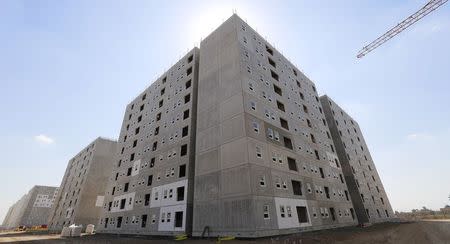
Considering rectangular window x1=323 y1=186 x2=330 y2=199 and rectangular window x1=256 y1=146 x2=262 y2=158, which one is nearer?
rectangular window x1=256 y1=146 x2=262 y2=158

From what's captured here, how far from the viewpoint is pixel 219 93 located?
31688 mm

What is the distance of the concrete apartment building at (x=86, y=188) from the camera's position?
62688 millimetres

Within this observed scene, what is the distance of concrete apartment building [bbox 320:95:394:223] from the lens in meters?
47.8

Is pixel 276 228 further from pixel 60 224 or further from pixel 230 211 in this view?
pixel 60 224

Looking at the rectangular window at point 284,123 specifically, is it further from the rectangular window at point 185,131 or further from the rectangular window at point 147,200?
the rectangular window at point 147,200

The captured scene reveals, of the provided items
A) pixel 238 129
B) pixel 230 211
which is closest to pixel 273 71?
pixel 238 129

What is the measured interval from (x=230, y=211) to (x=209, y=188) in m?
4.30

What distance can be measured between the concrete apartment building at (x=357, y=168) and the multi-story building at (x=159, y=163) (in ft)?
121

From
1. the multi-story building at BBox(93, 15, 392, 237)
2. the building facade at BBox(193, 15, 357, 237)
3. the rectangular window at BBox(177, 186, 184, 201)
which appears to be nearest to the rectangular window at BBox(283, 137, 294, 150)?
the building facade at BBox(193, 15, 357, 237)

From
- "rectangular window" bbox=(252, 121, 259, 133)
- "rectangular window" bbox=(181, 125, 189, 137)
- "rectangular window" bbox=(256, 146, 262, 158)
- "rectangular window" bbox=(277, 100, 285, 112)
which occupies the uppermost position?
"rectangular window" bbox=(277, 100, 285, 112)

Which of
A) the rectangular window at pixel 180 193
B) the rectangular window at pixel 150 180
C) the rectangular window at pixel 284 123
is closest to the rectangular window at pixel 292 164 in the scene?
the rectangular window at pixel 284 123

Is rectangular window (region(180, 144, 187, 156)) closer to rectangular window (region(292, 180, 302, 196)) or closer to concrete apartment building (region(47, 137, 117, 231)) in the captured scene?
rectangular window (region(292, 180, 302, 196))

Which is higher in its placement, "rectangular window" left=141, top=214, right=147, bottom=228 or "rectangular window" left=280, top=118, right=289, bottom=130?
"rectangular window" left=280, top=118, right=289, bottom=130

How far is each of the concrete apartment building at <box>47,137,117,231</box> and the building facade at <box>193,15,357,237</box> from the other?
5157 cm
